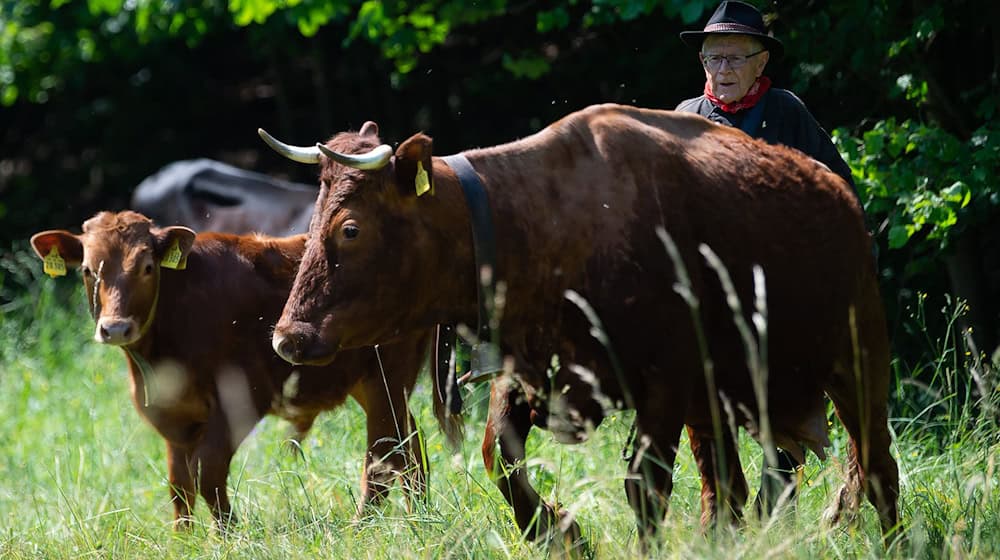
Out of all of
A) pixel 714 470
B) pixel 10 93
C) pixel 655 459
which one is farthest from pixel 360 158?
pixel 10 93

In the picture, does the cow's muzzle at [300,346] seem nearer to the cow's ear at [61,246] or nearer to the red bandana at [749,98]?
the red bandana at [749,98]

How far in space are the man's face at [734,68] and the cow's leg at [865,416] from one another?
1.06 meters

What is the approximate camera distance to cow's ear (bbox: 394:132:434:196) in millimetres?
4164

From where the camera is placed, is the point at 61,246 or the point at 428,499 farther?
the point at 61,246

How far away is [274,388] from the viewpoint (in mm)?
6312

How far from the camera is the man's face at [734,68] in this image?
5.50 meters

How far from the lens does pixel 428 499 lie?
524cm

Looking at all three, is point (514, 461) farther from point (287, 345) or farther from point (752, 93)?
point (752, 93)

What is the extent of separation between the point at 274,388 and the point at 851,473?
270 centimetres

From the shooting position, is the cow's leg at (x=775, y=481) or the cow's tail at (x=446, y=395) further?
the cow's leg at (x=775, y=481)

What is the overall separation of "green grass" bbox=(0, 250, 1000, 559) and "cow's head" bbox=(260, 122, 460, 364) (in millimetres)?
540

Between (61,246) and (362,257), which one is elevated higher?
(362,257)

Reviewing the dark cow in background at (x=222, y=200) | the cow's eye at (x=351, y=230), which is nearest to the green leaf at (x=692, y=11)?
the cow's eye at (x=351, y=230)

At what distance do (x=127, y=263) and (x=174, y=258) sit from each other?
8.7 inches
